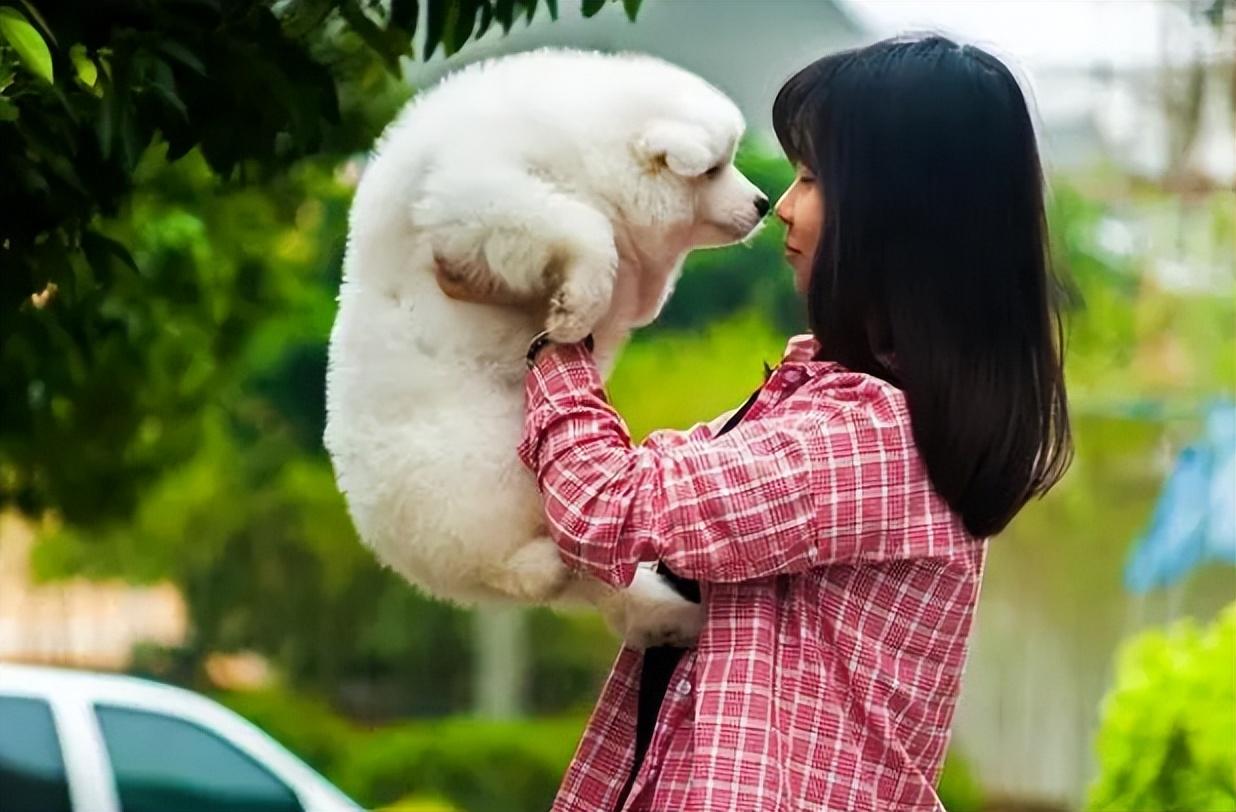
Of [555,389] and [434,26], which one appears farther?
[434,26]

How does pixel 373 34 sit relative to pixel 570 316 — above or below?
above

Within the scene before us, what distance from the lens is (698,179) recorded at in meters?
1.12

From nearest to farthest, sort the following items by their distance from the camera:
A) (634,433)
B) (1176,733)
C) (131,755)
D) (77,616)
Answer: (1176,733) < (131,755) < (634,433) < (77,616)

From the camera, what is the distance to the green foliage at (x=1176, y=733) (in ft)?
8.49

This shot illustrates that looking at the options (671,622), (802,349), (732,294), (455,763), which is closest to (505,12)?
(802,349)

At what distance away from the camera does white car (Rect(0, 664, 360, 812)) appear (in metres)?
2.90

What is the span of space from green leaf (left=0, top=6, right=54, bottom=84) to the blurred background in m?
0.49

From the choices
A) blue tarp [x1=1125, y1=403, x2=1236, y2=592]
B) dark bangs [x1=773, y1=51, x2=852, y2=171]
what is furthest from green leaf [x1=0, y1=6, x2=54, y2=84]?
blue tarp [x1=1125, y1=403, x2=1236, y2=592]

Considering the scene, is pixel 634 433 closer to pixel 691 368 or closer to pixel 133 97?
pixel 691 368

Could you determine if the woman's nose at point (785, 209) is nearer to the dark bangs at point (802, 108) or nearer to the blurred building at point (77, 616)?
the dark bangs at point (802, 108)

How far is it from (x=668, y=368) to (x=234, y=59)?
2.82 meters

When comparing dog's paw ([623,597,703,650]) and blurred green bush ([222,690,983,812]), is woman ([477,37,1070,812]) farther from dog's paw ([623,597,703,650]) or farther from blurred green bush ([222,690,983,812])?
blurred green bush ([222,690,983,812])

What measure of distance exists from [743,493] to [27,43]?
472 mm

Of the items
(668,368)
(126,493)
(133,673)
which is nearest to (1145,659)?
(668,368)
